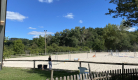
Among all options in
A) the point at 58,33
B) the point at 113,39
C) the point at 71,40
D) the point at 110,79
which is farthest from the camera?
the point at 58,33

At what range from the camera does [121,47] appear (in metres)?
70.4

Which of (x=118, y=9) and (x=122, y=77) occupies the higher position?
(x=118, y=9)

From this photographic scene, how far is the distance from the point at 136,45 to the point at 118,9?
73.2 metres

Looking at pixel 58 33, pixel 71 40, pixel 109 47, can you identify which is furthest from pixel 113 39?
pixel 58 33

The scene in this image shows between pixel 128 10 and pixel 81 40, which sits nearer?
pixel 128 10

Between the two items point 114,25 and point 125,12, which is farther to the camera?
point 114,25

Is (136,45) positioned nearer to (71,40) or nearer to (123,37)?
(123,37)

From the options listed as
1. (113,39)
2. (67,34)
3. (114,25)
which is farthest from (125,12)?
(67,34)

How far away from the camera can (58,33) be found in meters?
85.4

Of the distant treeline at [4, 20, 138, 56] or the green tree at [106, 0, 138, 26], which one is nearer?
the green tree at [106, 0, 138, 26]

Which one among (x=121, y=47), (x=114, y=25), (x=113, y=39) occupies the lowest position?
(x=121, y=47)

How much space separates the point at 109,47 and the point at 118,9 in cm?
6542

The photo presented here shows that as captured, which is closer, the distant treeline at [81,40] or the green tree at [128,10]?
the green tree at [128,10]

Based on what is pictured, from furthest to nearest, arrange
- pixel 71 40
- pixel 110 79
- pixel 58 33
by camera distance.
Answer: pixel 58 33
pixel 71 40
pixel 110 79
